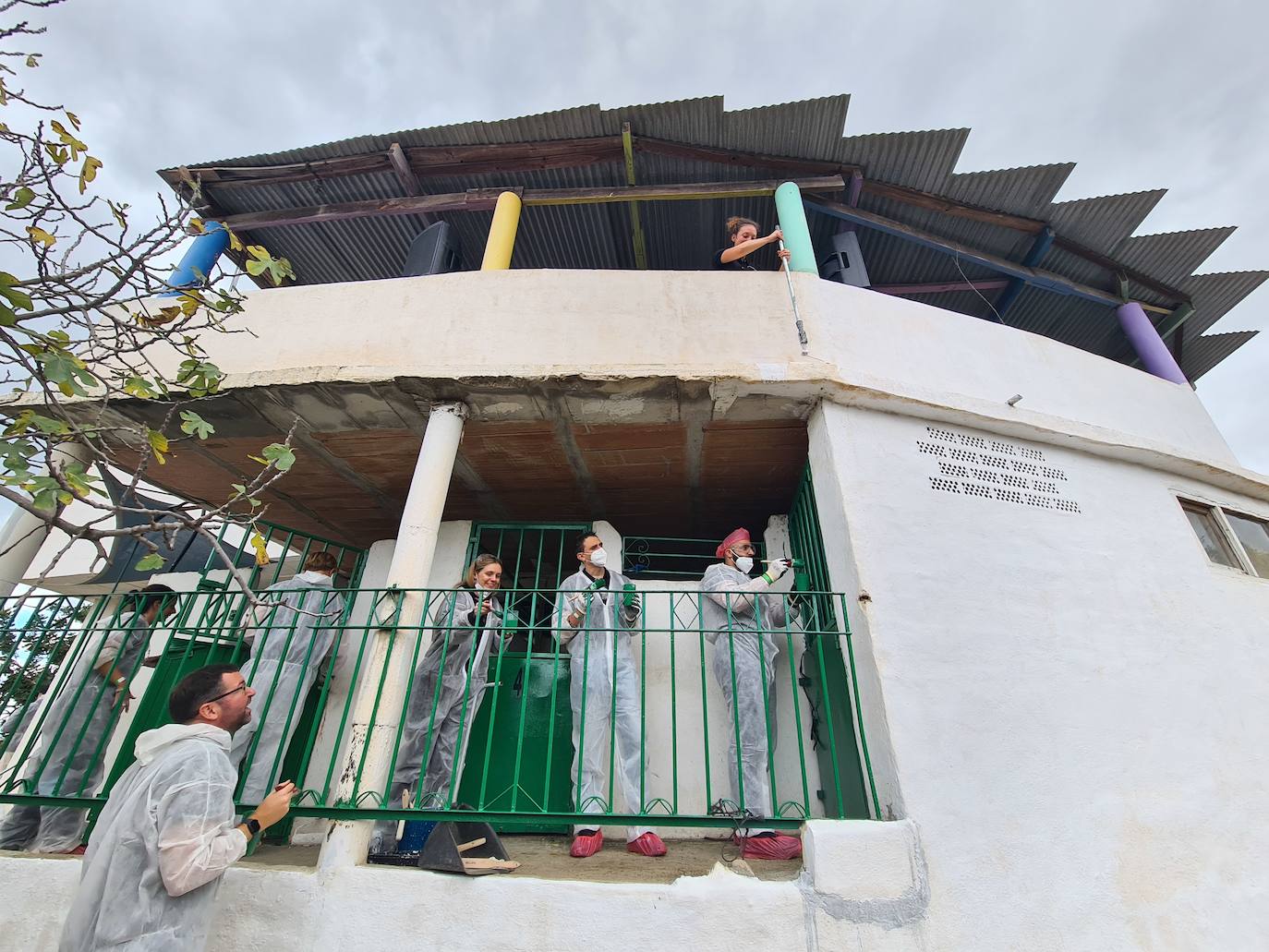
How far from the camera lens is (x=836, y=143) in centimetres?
592

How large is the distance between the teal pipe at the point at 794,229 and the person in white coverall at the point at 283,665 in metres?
4.28

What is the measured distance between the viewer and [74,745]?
10.6 ft

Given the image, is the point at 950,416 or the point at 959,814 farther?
the point at 950,416

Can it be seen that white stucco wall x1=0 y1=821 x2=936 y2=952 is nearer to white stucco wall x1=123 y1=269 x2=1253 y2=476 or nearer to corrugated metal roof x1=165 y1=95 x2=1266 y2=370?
white stucco wall x1=123 y1=269 x2=1253 y2=476

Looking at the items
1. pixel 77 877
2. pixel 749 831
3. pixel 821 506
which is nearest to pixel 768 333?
pixel 821 506

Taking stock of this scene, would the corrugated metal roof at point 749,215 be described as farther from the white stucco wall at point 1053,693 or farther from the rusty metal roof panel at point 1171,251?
the white stucco wall at point 1053,693

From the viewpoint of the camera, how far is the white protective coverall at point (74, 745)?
3.43 metres

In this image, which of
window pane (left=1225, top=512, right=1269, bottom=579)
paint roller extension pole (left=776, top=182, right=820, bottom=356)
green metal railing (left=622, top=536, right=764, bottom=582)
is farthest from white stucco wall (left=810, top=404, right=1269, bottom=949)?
green metal railing (left=622, top=536, right=764, bottom=582)

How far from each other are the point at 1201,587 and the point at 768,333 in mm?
3396

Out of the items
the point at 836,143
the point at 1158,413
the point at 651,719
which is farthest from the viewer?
the point at 836,143

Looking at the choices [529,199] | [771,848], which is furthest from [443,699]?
[529,199]

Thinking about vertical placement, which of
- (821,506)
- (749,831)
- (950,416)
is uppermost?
(950,416)

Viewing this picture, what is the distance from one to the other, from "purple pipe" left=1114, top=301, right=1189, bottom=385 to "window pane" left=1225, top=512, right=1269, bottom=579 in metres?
1.79

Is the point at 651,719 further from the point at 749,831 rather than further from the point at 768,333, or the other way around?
the point at 768,333
